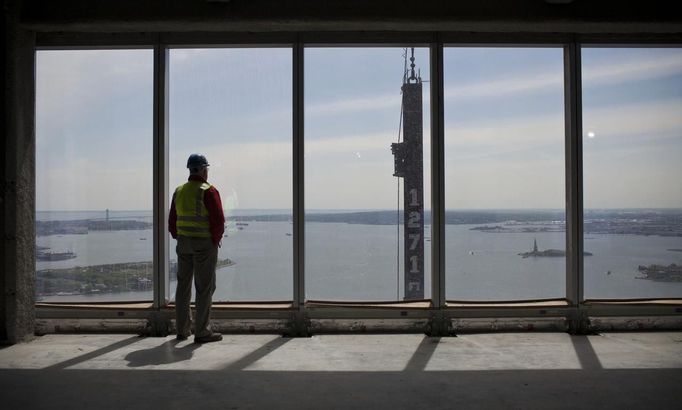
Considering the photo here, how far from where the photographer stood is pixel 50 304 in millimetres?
5188

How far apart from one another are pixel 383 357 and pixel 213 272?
1.60 meters

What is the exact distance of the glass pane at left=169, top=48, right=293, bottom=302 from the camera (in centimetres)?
520

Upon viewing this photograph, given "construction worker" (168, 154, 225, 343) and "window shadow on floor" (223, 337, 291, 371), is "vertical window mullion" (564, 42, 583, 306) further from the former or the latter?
"construction worker" (168, 154, 225, 343)

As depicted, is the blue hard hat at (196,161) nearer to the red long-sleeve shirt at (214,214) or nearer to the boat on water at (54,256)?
the red long-sleeve shirt at (214,214)

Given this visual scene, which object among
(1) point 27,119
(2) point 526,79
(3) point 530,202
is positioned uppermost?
(2) point 526,79

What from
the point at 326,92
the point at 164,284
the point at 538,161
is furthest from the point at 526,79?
the point at 164,284

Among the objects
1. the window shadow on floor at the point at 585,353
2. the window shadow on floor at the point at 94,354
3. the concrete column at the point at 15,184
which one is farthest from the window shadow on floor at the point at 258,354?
the window shadow on floor at the point at 585,353

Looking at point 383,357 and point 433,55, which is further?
point 433,55

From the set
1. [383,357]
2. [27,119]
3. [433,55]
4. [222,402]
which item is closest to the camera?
[222,402]

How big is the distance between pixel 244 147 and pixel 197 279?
4.17 feet

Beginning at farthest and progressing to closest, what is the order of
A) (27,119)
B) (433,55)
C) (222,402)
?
1. (433,55)
2. (27,119)
3. (222,402)

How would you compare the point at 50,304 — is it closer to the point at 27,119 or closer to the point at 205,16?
the point at 27,119

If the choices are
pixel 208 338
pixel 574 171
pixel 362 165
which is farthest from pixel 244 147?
pixel 574 171

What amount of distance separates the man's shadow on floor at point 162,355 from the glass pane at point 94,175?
835 mm
